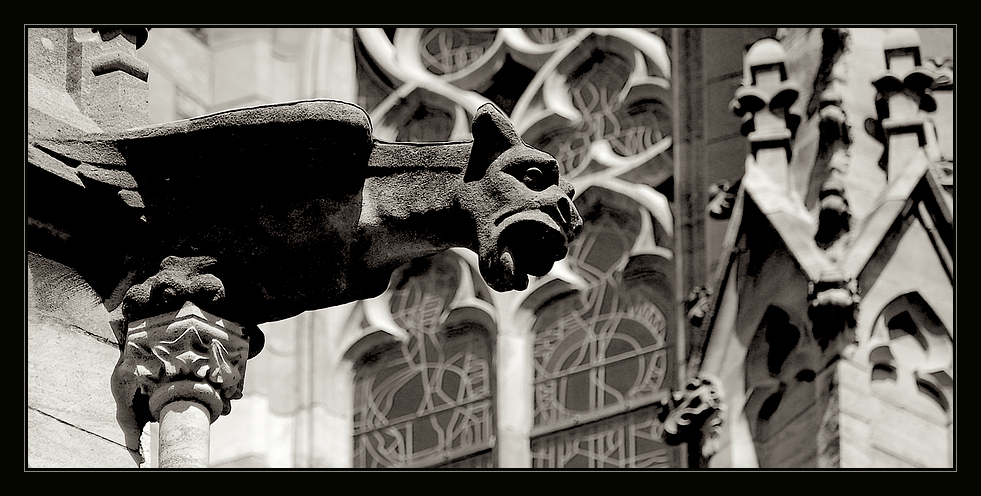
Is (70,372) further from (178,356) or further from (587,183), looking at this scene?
(587,183)

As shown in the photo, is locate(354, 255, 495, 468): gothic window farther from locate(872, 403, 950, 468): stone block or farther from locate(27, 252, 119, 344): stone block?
locate(27, 252, 119, 344): stone block

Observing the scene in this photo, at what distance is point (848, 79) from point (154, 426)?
4.44m

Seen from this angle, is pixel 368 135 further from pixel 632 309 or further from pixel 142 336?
pixel 632 309

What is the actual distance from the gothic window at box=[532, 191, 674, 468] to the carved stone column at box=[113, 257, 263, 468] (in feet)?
26.2

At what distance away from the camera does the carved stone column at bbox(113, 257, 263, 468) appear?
5969mm

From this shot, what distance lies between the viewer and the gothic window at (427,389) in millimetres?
14719

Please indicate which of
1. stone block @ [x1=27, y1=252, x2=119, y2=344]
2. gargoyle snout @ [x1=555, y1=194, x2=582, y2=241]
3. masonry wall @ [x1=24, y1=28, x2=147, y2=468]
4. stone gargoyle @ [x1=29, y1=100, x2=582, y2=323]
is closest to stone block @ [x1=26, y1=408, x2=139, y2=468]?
masonry wall @ [x1=24, y1=28, x2=147, y2=468]

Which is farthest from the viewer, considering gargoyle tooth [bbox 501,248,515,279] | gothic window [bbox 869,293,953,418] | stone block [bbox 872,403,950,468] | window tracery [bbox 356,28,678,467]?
window tracery [bbox 356,28,678,467]

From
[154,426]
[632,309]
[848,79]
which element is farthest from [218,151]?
[632,309]

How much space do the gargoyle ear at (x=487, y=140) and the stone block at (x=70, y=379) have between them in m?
0.89

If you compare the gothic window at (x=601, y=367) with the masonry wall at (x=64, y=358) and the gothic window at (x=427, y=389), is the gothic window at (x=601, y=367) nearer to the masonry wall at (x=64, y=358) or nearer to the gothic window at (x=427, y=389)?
the gothic window at (x=427, y=389)

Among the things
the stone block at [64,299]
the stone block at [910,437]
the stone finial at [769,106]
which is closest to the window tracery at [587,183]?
the stone finial at [769,106]

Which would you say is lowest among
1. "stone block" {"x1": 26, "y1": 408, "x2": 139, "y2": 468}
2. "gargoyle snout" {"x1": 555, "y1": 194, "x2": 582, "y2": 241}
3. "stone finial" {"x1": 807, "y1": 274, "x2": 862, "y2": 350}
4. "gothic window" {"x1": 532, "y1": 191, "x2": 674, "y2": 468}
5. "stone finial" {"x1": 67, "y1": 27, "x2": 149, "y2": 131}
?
"stone block" {"x1": 26, "y1": 408, "x2": 139, "y2": 468}

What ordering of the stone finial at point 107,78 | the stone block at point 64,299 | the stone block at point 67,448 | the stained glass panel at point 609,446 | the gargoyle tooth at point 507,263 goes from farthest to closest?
the stained glass panel at point 609,446 < the stone finial at point 107,78 < the stone block at point 64,299 < the stone block at point 67,448 < the gargoyle tooth at point 507,263
